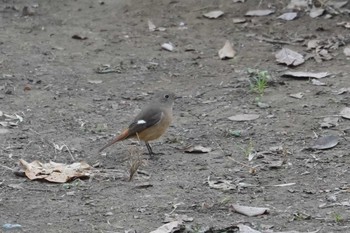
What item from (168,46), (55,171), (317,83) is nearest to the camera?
(55,171)

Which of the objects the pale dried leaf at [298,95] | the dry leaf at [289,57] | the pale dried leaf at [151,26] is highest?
the pale dried leaf at [298,95]

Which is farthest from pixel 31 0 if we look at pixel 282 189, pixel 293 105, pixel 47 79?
pixel 282 189

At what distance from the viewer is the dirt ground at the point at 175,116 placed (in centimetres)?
555

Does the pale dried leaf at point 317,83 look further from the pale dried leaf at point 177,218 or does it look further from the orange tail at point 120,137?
the pale dried leaf at point 177,218

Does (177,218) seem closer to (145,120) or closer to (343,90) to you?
(145,120)

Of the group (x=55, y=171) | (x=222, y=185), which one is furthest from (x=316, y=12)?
(x=55, y=171)

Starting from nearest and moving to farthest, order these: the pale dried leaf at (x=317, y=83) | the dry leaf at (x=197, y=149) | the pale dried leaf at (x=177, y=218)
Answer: the pale dried leaf at (x=177, y=218) → the dry leaf at (x=197, y=149) → the pale dried leaf at (x=317, y=83)

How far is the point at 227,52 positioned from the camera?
905cm

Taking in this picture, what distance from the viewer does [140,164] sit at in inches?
245

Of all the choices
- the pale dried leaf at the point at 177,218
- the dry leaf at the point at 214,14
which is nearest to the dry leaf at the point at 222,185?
the pale dried leaf at the point at 177,218

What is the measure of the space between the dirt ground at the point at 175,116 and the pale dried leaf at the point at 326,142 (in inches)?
3.3

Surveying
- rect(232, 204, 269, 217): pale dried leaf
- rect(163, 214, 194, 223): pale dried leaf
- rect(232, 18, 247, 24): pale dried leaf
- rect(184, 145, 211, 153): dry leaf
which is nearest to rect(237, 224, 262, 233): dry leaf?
rect(232, 204, 269, 217): pale dried leaf

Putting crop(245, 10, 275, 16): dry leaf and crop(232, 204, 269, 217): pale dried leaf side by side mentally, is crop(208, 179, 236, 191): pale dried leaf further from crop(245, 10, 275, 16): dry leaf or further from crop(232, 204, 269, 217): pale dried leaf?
crop(245, 10, 275, 16): dry leaf

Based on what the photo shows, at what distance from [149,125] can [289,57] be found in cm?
256
